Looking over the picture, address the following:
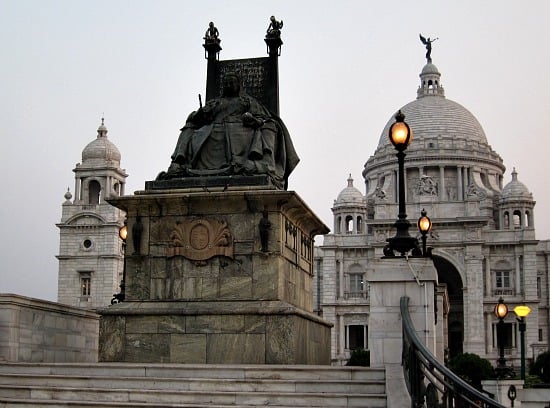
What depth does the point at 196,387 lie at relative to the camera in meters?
11.9

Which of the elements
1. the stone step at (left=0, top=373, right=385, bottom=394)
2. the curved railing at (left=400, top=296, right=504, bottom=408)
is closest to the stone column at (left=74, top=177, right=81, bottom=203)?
the stone step at (left=0, top=373, right=385, bottom=394)

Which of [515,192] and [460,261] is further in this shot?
[515,192]

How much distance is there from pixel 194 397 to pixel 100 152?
7680cm

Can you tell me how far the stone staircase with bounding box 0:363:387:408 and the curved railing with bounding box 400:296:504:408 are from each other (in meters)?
0.80

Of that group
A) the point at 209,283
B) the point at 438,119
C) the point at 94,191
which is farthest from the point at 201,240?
the point at 438,119

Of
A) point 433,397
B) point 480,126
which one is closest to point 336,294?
point 480,126

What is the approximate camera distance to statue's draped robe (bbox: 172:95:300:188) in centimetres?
1620

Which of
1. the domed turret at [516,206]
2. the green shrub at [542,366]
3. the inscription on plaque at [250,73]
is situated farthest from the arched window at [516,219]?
the inscription on plaque at [250,73]

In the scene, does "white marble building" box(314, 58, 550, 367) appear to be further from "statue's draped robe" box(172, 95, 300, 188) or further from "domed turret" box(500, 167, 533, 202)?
"statue's draped robe" box(172, 95, 300, 188)

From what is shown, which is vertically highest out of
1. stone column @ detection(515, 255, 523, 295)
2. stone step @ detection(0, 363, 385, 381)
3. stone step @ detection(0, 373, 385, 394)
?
stone column @ detection(515, 255, 523, 295)

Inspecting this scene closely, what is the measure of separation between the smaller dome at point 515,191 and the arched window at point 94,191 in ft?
143

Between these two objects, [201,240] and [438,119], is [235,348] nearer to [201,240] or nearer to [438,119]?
[201,240]

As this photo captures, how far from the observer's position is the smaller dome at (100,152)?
86.2 m

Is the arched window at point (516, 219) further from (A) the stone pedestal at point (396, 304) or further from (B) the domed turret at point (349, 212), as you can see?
(A) the stone pedestal at point (396, 304)
